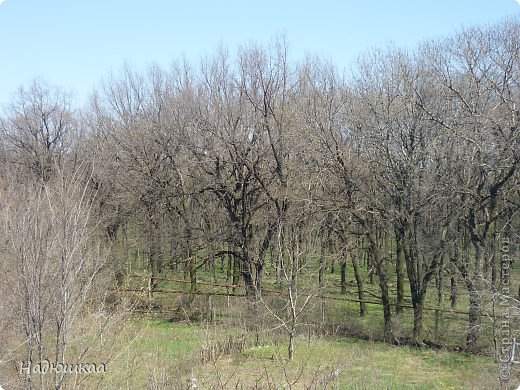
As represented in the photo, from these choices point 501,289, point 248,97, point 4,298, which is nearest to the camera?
point 4,298

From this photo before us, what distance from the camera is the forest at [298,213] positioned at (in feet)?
30.9

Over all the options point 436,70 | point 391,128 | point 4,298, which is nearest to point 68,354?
point 4,298

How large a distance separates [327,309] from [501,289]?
18.9 feet

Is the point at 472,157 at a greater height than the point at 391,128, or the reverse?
the point at 391,128

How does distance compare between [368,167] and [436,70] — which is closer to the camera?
[436,70]

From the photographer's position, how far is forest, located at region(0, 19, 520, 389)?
370 inches

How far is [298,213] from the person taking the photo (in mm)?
14781

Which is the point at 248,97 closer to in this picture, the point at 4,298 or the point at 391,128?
the point at 391,128

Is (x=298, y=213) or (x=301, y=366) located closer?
(x=301, y=366)

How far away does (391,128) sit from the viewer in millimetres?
13734

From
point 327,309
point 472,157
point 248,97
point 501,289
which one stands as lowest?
point 327,309

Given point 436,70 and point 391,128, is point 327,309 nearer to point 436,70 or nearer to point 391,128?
point 391,128

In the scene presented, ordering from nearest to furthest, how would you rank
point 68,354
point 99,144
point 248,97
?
point 68,354 < point 248,97 < point 99,144

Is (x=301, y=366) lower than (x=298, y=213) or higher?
lower
